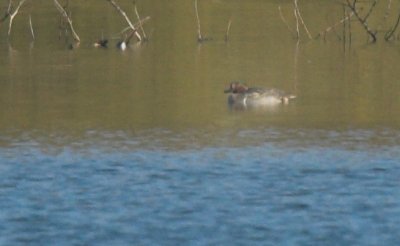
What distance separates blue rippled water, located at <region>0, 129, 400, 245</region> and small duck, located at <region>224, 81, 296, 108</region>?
4200mm

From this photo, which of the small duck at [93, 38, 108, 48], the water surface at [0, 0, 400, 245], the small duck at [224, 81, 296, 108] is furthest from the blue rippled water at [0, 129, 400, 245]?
the small duck at [93, 38, 108, 48]

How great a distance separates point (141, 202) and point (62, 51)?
19671mm

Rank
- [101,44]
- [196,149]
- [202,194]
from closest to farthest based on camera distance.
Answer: [202,194], [196,149], [101,44]

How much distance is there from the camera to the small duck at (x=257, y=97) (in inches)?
830

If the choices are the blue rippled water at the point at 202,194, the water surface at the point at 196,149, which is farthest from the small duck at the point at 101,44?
the blue rippled water at the point at 202,194

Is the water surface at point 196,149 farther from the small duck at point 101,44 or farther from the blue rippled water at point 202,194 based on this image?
the small duck at point 101,44

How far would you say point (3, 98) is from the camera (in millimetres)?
22469

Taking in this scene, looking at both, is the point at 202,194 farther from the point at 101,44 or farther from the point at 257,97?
the point at 101,44

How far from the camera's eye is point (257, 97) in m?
21.2

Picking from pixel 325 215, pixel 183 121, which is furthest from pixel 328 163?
pixel 183 121

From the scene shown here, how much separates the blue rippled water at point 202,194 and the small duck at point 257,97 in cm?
420

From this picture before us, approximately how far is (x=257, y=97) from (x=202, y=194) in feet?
26.4

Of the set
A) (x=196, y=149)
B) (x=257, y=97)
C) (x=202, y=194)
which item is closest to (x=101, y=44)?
(x=257, y=97)

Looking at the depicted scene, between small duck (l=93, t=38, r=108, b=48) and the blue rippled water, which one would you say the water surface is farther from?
small duck (l=93, t=38, r=108, b=48)
